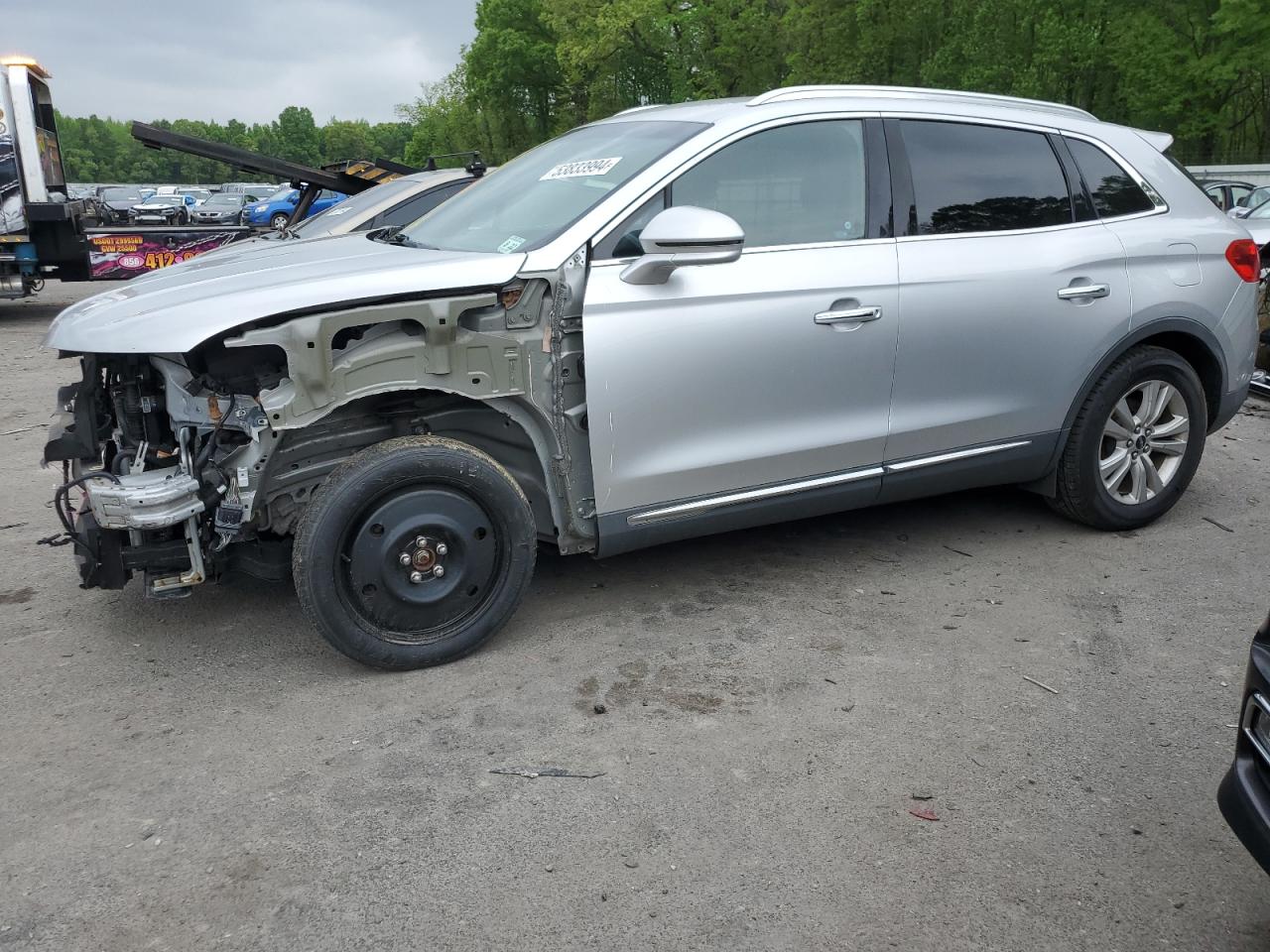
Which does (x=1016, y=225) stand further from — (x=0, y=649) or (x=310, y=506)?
(x=0, y=649)

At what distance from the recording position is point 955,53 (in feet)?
108

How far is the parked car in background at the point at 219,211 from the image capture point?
31827 mm

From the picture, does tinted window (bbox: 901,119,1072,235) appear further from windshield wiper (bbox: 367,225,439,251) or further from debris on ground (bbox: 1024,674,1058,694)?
windshield wiper (bbox: 367,225,439,251)

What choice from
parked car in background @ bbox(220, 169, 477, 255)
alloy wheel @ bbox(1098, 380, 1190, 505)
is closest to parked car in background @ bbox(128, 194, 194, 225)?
parked car in background @ bbox(220, 169, 477, 255)

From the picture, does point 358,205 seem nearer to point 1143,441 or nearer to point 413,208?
point 413,208

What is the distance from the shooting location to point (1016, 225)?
4477mm

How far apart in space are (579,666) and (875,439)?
149cm

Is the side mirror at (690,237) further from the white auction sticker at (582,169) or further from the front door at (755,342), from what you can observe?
the white auction sticker at (582,169)

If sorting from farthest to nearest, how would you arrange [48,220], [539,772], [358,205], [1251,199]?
[1251,199], [48,220], [358,205], [539,772]

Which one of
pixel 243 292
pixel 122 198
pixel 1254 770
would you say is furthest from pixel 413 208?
pixel 122 198

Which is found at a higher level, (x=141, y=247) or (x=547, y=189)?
(x=141, y=247)


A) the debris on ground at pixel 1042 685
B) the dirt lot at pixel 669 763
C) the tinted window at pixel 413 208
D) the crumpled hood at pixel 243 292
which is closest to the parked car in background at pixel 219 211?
the tinted window at pixel 413 208

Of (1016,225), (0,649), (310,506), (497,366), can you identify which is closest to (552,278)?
(497,366)

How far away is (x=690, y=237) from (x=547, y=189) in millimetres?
1000
